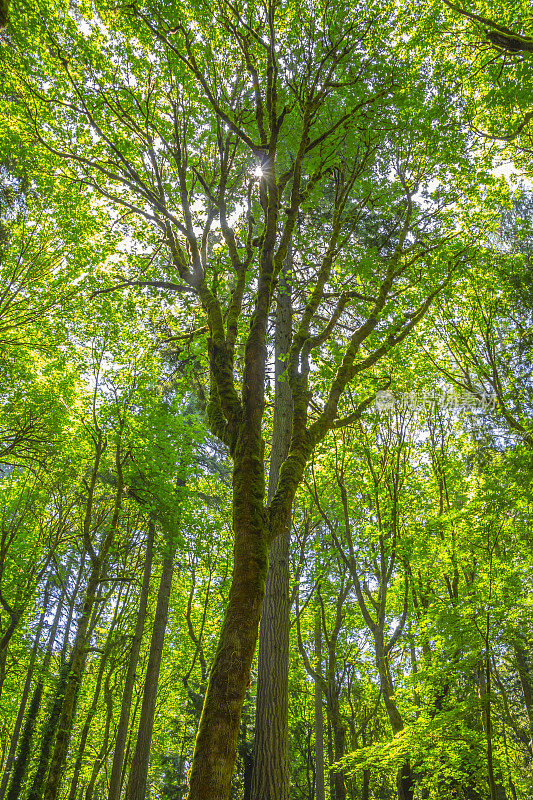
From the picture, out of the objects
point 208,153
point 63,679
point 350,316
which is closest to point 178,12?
point 208,153

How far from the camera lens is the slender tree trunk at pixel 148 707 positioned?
9656 millimetres

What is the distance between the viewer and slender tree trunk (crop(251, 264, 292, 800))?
5523 millimetres

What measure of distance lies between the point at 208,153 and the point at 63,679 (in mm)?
14271

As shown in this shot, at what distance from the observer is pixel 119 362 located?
11.3 m

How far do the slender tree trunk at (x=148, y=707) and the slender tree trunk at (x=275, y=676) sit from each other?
4.40 meters

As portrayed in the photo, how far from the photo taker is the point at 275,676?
20.6 ft

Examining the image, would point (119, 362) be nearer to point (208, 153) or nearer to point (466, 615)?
point (208, 153)

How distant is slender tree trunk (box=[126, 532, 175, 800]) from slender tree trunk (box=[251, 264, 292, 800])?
4398mm

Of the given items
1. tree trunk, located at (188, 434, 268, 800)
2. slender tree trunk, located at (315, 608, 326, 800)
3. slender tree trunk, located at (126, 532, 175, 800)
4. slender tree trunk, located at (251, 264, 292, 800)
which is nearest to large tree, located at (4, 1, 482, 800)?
tree trunk, located at (188, 434, 268, 800)

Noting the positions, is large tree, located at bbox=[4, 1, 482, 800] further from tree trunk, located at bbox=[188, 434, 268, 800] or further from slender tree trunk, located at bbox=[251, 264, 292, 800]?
slender tree trunk, located at bbox=[251, 264, 292, 800]

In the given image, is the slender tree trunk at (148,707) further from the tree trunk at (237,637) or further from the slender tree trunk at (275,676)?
the tree trunk at (237,637)

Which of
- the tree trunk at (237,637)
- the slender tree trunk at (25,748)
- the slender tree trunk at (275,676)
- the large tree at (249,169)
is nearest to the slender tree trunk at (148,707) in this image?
the large tree at (249,169)

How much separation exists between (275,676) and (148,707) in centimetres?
584

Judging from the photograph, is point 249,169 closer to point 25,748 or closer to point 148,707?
point 148,707
